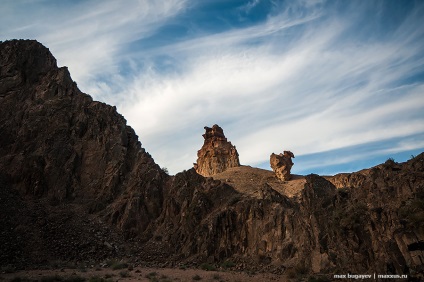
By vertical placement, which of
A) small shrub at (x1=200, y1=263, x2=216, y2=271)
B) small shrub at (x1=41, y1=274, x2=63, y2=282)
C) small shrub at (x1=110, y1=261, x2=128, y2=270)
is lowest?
small shrub at (x1=200, y1=263, x2=216, y2=271)

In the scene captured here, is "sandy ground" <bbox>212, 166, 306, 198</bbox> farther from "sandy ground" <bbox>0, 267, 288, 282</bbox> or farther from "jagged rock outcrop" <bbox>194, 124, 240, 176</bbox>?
"sandy ground" <bbox>0, 267, 288, 282</bbox>

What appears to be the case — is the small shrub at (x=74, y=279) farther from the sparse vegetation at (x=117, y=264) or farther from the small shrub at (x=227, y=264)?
the small shrub at (x=227, y=264)

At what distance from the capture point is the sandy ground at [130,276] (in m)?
20.2

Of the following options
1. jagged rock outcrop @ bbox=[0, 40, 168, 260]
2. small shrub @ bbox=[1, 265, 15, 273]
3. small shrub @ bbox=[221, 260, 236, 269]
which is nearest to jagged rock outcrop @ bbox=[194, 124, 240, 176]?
jagged rock outcrop @ bbox=[0, 40, 168, 260]

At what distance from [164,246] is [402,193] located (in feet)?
71.9

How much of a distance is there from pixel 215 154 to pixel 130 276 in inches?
2151

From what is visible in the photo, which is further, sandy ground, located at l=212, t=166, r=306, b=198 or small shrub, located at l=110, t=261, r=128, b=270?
sandy ground, located at l=212, t=166, r=306, b=198

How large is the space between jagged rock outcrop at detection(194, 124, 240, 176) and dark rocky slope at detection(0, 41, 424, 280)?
1376 inches

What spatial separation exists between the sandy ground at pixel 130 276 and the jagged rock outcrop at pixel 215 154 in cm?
4996

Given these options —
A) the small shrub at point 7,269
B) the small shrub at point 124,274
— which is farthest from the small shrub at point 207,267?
the small shrub at point 7,269

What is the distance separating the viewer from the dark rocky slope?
610 inches

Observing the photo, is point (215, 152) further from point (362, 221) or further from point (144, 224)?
point (362, 221)

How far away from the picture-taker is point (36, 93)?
4303 centimetres

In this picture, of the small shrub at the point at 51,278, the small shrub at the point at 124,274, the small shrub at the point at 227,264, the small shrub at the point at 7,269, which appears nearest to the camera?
the small shrub at the point at 51,278
